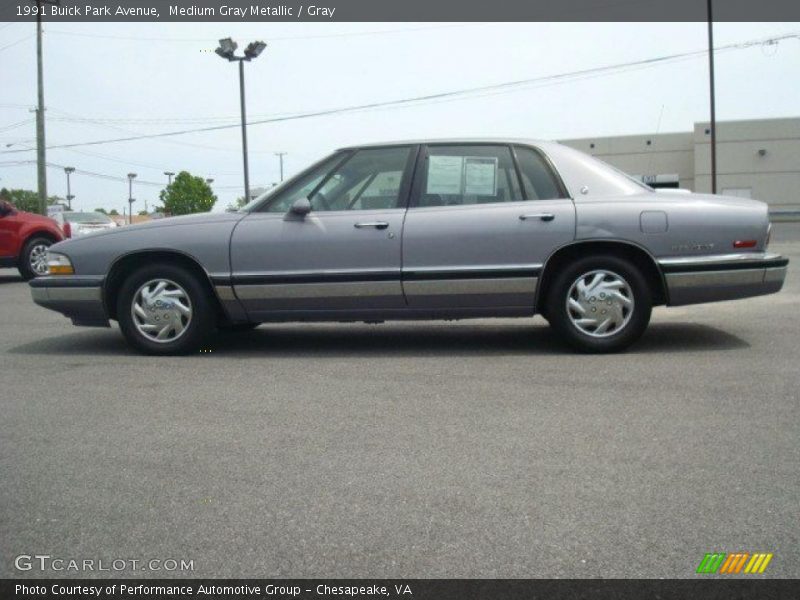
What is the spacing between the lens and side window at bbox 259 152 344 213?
625cm

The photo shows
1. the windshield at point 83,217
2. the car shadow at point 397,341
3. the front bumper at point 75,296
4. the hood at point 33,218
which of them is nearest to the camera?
the car shadow at point 397,341

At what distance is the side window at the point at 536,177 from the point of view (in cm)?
604

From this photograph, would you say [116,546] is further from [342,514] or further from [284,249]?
[284,249]

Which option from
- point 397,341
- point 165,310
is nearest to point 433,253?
point 397,341

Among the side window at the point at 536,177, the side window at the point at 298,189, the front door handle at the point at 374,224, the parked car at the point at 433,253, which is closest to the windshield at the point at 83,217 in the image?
the parked car at the point at 433,253

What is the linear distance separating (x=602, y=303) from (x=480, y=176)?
1.27 metres

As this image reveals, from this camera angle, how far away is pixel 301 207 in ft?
19.7

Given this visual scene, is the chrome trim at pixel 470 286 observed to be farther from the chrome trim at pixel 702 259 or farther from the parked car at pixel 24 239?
the parked car at pixel 24 239

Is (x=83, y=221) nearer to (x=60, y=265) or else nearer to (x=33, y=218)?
(x=33, y=218)

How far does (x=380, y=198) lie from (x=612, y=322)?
188 cm

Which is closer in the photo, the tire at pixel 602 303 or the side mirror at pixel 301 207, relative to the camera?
the tire at pixel 602 303

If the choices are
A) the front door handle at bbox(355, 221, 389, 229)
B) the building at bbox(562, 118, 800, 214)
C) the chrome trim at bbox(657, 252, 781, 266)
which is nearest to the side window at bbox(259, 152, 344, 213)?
the front door handle at bbox(355, 221, 389, 229)

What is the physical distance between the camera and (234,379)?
5418 mm

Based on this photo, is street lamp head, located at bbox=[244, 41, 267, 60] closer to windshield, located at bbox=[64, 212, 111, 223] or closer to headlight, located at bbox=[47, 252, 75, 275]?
windshield, located at bbox=[64, 212, 111, 223]
